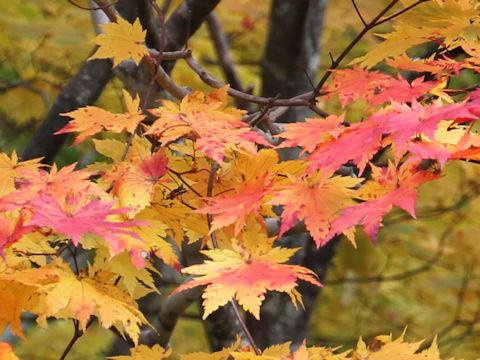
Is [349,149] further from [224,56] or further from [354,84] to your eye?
[224,56]

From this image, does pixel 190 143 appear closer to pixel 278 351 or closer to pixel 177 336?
pixel 278 351

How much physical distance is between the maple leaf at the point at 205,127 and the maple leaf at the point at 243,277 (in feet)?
0.58

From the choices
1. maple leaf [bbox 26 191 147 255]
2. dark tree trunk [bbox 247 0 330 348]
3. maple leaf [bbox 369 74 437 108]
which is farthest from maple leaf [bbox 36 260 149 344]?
dark tree trunk [bbox 247 0 330 348]

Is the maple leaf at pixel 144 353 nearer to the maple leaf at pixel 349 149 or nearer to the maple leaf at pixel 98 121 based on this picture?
the maple leaf at pixel 98 121

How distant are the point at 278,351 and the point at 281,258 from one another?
24cm

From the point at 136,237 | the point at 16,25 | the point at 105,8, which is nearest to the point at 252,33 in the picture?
the point at 16,25

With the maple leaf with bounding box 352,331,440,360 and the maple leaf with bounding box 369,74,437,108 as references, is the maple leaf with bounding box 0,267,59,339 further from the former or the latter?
the maple leaf with bounding box 369,74,437,108

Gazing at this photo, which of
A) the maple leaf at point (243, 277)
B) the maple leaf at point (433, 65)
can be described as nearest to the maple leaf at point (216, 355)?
the maple leaf at point (243, 277)

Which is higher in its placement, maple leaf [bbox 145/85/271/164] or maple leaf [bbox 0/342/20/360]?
maple leaf [bbox 145/85/271/164]

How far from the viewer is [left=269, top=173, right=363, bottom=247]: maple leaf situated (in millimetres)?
1167

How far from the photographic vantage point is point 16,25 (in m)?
3.04

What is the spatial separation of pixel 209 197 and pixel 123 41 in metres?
0.41

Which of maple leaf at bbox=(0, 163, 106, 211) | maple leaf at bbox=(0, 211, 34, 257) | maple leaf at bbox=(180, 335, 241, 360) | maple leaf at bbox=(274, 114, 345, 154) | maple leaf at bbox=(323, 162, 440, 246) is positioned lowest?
maple leaf at bbox=(180, 335, 241, 360)

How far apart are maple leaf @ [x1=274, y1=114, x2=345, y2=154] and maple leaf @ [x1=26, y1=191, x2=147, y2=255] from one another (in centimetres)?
32
